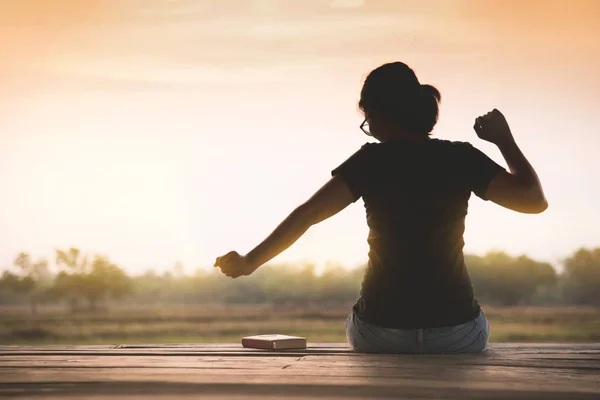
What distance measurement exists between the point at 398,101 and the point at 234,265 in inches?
28.4

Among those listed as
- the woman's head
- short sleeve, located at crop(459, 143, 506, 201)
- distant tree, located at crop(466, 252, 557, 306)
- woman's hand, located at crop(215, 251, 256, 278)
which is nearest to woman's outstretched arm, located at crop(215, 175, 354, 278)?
woman's hand, located at crop(215, 251, 256, 278)

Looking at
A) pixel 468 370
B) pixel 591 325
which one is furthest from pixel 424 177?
pixel 591 325

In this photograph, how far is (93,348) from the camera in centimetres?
292

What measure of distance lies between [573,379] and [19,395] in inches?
48.7

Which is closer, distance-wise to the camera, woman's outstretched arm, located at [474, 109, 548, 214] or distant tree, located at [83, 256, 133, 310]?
woman's outstretched arm, located at [474, 109, 548, 214]

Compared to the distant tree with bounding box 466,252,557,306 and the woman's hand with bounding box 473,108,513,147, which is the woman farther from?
the distant tree with bounding box 466,252,557,306

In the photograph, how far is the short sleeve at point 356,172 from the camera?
2420mm

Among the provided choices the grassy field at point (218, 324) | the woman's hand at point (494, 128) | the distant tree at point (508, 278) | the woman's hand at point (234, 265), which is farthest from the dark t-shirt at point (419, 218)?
the distant tree at point (508, 278)

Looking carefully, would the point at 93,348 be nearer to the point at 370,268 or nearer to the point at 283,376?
the point at 370,268

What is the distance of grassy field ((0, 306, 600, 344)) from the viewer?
169 feet

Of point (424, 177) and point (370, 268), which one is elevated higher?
point (424, 177)

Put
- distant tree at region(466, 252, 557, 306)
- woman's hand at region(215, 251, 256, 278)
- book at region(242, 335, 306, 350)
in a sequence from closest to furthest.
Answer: woman's hand at region(215, 251, 256, 278) < book at region(242, 335, 306, 350) < distant tree at region(466, 252, 557, 306)

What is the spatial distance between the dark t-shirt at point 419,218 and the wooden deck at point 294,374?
17cm

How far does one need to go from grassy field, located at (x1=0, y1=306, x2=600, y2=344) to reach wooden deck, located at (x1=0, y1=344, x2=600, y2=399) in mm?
46227
